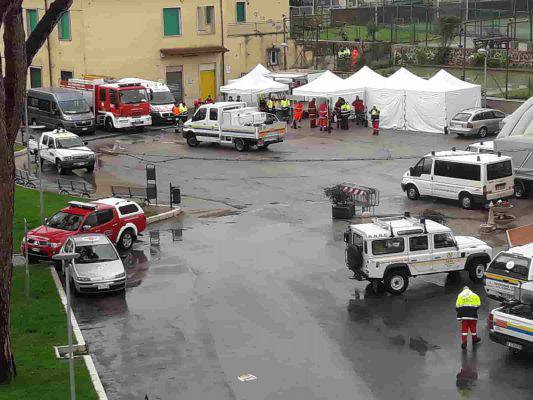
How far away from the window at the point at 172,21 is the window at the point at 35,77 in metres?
8.11

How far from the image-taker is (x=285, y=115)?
57.3 m

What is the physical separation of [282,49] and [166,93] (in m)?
14.0

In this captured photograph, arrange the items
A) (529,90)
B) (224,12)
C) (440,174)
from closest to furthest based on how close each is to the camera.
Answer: (440,174), (529,90), (224,12)

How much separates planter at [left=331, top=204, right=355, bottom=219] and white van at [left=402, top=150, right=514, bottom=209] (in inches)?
143

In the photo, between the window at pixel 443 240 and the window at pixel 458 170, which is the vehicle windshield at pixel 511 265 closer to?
the window at pixel 443 240

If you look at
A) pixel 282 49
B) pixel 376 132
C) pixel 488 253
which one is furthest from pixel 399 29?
pixel 488 253

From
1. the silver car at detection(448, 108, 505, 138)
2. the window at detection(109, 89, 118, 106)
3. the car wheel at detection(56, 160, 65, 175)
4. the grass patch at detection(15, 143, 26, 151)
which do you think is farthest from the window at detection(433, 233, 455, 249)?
the window at detection(109, 89, 118, 106)

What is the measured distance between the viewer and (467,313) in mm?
22484

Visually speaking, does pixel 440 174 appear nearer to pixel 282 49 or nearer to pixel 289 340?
pixel 289 340

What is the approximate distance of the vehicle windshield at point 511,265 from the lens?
951 inches

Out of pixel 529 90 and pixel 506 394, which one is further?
pixel 529 90

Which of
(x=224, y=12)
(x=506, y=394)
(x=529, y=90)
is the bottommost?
(x=506, y=394)

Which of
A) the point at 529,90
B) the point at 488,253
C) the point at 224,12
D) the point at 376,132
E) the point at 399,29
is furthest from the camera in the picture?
the point at 399,29

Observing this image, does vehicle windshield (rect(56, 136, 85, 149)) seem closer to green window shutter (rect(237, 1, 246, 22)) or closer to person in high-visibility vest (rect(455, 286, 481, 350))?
person in high-visibility vest (rect(455, 286, 481, 350))
